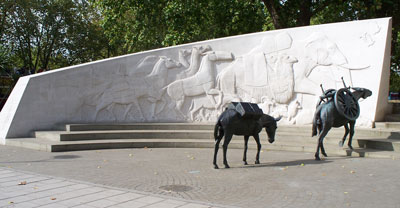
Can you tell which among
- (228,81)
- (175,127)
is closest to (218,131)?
(175,127)

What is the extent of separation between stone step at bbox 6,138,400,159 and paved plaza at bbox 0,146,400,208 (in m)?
0.43

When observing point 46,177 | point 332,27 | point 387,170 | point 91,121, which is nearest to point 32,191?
point 46,177

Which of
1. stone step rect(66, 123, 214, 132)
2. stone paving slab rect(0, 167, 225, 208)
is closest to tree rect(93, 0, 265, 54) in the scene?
stone step rect(66, 123, 214, 132)

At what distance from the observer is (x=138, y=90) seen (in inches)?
546

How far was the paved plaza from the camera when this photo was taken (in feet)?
17.7

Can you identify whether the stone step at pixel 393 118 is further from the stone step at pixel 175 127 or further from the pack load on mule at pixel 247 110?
the pack load on mule at pixel 247 110

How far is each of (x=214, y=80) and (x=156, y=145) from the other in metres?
3.72

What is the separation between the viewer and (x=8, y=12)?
92.0ft

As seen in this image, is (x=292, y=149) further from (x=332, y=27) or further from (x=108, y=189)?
(x=108, y=189)

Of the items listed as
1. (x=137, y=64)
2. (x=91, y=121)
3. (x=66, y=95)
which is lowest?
(x=91, y=121)

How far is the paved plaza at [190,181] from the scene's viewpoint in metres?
5.41

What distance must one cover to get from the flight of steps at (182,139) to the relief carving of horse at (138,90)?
3.54ft

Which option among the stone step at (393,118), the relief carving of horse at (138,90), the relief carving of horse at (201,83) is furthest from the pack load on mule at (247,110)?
the relief carving of horse at (138,90)

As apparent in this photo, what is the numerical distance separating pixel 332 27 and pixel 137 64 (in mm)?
7126
